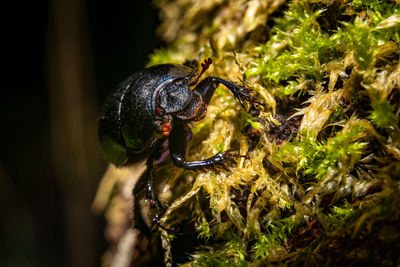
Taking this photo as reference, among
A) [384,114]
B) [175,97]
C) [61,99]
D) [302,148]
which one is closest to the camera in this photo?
[384,114]

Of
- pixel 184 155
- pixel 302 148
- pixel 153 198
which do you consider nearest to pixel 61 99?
pixel 153 198

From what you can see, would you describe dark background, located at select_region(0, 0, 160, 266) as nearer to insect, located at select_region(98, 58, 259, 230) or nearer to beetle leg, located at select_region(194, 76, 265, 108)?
insect, located at select_region(98, 58, 259, 230)

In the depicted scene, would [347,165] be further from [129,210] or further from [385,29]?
[129,210]

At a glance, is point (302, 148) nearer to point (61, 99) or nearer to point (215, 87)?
point (215, 87)

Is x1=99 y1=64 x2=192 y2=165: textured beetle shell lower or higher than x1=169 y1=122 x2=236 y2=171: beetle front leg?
higher

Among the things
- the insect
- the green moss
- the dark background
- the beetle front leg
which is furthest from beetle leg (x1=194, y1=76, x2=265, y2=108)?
the dark background

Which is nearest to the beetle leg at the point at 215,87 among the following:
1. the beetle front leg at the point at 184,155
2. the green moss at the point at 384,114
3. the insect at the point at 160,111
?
the insect at the point at 160,111
